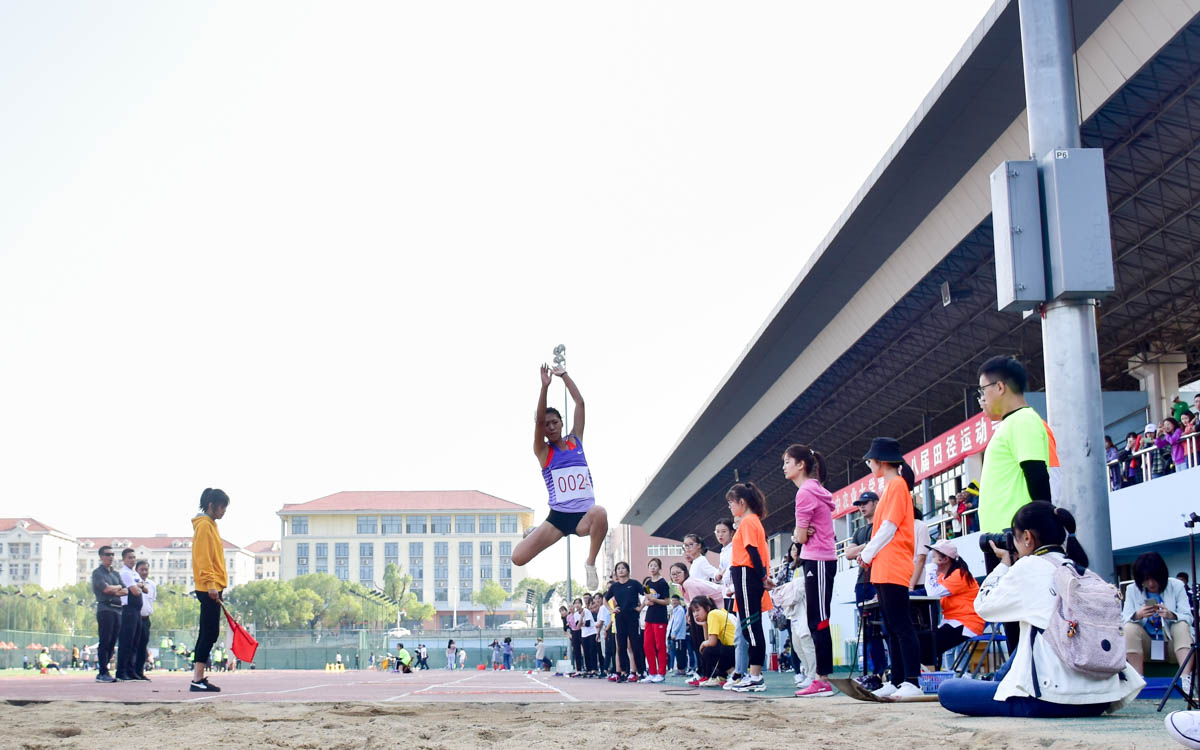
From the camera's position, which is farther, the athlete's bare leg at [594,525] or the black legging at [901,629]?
the athlete's bare leg at [594,525]

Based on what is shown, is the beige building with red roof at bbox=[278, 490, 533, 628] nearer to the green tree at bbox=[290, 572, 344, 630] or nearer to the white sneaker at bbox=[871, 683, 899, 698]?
the green tree at bbox=[290, 572, 344, 630]

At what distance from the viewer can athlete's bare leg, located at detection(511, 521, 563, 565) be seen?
857 cm

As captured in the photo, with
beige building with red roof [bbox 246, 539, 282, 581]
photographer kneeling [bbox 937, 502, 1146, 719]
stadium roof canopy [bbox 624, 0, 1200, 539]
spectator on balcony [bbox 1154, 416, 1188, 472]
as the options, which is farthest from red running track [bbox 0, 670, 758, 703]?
beige building with red roof [bbox 246, 539, 282, 581]

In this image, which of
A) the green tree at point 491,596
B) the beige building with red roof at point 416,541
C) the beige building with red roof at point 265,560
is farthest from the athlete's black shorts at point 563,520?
the beige building with red roof at point 265,560

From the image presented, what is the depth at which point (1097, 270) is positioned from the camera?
18.6 feet

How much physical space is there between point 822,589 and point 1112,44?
33.3ft

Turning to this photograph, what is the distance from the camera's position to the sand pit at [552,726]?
4.29 m

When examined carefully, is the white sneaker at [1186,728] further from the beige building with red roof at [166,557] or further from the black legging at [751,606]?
A: the beige building with red roof at [166,557]

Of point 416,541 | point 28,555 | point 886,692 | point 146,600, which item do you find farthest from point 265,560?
point 886,692

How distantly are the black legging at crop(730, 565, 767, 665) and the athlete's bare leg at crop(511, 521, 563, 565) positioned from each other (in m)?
1.45

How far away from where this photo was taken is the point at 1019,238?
19.1 ft

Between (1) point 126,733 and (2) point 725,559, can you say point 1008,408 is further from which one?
(2) point 725,559

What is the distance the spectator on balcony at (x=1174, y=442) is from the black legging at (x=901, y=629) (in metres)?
9.74

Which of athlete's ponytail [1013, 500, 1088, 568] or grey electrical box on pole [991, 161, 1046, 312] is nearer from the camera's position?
athlete's ponytail [1013, 500, 1088, 568]
